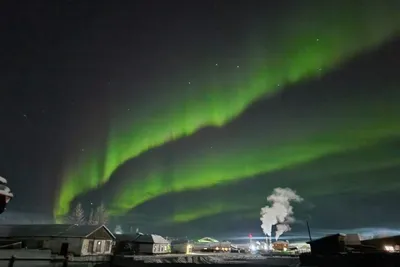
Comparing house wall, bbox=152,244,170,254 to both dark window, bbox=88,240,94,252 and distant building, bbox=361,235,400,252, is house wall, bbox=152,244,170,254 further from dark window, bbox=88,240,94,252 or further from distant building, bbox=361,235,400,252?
distant building, bbox=361,235,400,252

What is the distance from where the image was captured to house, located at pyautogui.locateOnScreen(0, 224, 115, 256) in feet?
176

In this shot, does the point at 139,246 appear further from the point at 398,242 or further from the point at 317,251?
the point at 398,242

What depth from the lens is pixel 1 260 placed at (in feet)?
100

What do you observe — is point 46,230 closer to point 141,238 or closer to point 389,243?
point 141,238

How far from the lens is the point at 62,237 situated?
53938 mm

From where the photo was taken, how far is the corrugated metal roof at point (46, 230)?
54781mm

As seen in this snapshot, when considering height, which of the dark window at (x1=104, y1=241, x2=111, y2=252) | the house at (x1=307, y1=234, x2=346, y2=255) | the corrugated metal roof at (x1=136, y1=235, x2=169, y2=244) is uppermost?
the corrugated metal roof at (x1=136, y1=235, x2=169, y2=244)

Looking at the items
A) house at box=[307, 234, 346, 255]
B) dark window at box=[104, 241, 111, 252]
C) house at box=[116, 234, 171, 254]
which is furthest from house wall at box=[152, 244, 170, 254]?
house at box=[307, 234, 346, 255]

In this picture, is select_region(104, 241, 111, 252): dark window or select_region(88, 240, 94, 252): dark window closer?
select_region(88, 240, 94, 252): dark window

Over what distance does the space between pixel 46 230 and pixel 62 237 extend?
5036 millimetres

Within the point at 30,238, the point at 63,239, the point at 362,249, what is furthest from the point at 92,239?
the point at 362,249

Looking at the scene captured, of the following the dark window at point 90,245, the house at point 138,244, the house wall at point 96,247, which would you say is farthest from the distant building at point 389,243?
the dark window at point 90,245

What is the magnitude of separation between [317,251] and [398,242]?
22890 millimetres

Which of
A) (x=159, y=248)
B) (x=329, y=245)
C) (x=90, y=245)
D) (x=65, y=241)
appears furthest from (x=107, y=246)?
(x=329, y=245)
